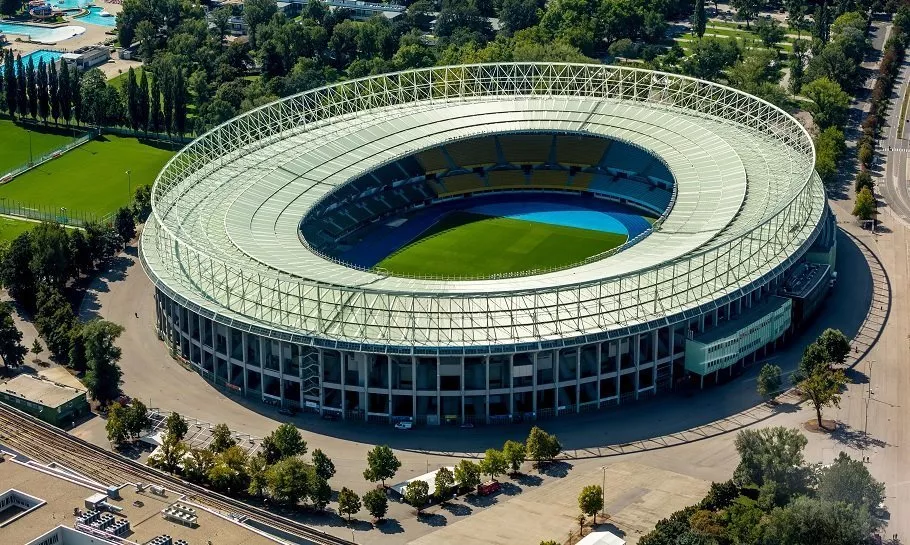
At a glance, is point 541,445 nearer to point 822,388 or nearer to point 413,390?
point 413,390

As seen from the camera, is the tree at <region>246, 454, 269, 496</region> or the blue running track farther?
the blue running track

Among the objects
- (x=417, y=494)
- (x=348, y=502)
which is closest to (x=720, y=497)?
(x=417, y=494)

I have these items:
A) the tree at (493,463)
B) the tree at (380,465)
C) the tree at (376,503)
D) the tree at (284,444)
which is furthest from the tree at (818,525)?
the tree at (284,444)

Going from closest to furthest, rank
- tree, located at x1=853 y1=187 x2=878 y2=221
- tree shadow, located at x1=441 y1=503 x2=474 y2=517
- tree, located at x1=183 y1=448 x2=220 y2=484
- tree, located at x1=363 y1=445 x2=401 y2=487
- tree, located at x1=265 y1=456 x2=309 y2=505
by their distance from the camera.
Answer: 1. tree, located at x1=265 y1=456 x2=309 y2=505
2. tree shadow, located at x1=441 y1=503 x2=474 y2=517
3. tree, located at x1=363 y1=445 x2=401 y2=487
4. tree, located at x1=183 y1=448 x2=220 y2=484
5. tree, located at x1=853 y1=187 x2=878 y2=221

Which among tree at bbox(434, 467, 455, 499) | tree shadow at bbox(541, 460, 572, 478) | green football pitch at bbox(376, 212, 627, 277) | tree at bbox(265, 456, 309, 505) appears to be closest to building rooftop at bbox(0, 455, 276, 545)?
tree at bbox(265, 456, 309, 505)

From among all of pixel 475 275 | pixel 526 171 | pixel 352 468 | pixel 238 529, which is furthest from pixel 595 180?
pixel 238 529

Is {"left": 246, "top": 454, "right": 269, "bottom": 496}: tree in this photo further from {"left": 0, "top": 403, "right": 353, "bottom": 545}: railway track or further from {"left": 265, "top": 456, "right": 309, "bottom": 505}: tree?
{"left": 0, "top": 403, "right": 353, "bottom": 545}: railway track

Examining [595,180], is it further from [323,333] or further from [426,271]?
[323,333]
